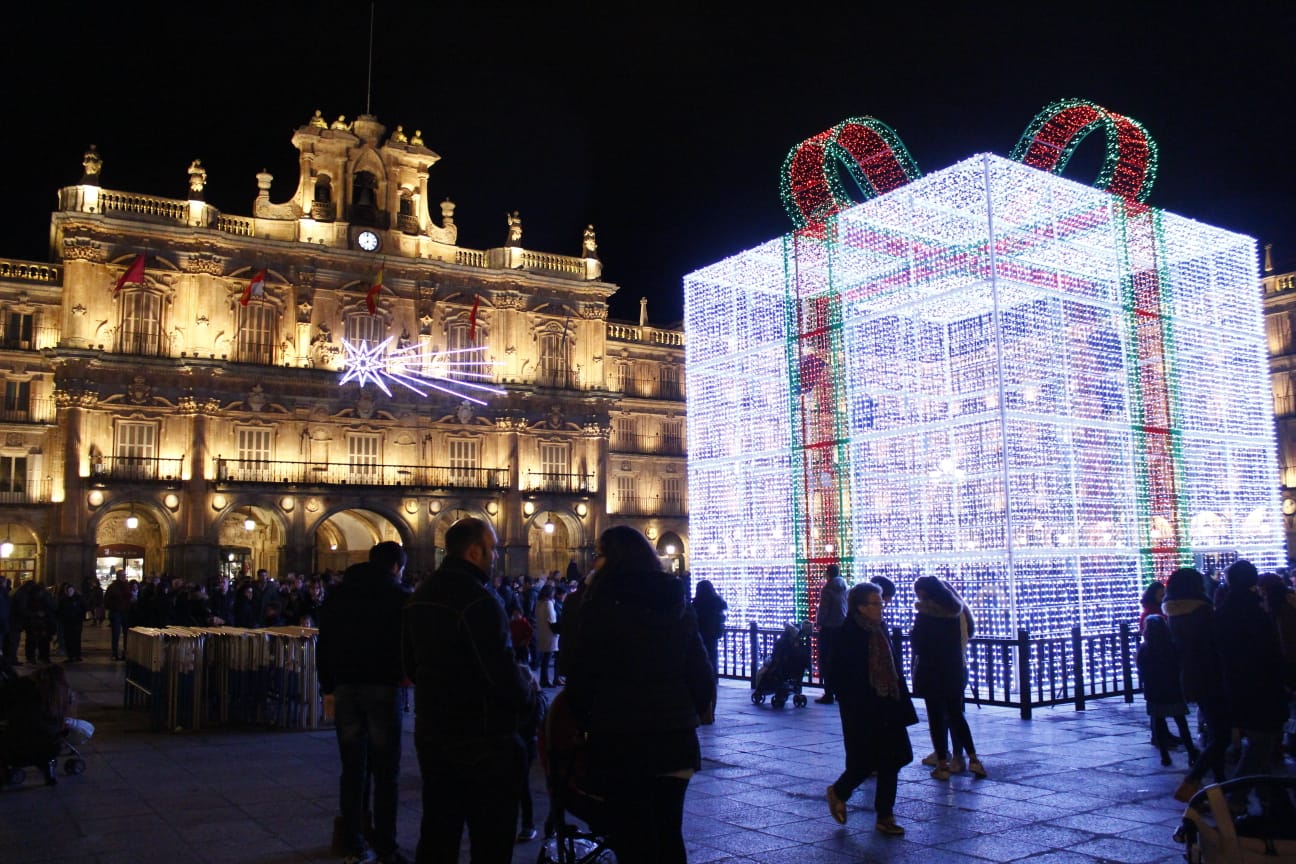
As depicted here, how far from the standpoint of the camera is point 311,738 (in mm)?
10461

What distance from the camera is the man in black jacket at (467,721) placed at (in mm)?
4340

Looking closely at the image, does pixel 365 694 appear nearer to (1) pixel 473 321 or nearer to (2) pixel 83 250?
(2) pixel 83 250

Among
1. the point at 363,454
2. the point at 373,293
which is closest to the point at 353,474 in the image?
the point at 363,454

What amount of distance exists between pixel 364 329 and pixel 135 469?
27.1 feet

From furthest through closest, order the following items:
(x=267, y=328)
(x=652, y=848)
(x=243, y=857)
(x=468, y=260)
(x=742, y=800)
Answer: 1. (x=468, y=260)
2. (x=267, y=328)
3. (x=742, y=800)
4. (x=243, y=857)
5. (x=652, y=848)

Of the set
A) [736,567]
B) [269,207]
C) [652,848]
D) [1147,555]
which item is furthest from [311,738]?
[269,207]

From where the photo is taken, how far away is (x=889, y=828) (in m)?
6.36

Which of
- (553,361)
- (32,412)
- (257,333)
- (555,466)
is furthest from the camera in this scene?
(553,361)

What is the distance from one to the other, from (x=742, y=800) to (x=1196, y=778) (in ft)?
9.47

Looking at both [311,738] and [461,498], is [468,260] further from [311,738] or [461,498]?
[311,738]

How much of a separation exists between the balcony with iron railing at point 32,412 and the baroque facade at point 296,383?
0.20 feet

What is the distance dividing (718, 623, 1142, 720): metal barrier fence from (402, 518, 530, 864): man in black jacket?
687cm

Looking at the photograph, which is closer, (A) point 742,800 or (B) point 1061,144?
(A) point 742,800

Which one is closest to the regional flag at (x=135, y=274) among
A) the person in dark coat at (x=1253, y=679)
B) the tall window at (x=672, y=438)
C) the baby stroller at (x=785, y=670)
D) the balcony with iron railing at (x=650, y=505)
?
the balcony with iron railing at (x=650, y=505)
